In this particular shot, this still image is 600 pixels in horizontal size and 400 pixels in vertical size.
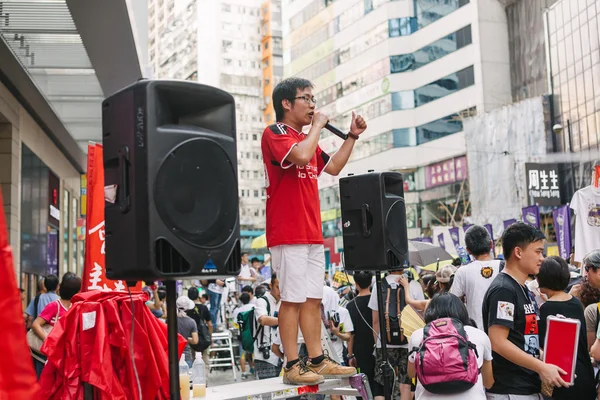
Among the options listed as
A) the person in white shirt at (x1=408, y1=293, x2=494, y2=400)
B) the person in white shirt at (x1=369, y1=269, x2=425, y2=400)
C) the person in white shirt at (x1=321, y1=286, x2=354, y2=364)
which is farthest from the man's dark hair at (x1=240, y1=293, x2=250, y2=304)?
the person in white shirt at (x1=408, y1=293, x2=494, y2=400)

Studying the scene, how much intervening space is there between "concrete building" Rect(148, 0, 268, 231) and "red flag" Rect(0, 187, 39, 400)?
94.4m

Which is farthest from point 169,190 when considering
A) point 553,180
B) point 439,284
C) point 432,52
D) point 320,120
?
point 432,52

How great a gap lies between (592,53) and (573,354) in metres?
32.9

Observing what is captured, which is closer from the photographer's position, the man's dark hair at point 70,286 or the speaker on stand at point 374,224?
the speaker on stand at point 374,224

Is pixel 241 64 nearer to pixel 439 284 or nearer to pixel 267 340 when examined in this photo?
pixel 267 340

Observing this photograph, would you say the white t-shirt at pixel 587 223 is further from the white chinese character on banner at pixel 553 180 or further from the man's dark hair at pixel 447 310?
the white chinese character on banner at pixel 553 180

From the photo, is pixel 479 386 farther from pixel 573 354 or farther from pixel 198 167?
pixel 198 167

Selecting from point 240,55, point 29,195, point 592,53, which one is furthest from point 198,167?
point 240,55

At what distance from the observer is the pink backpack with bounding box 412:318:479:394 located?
4246mm

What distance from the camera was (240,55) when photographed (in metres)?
100

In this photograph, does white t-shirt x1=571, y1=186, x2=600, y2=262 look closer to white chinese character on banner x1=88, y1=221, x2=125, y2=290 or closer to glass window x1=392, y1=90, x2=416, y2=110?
white chinese character on banner x1=88, y1=221, x2=125, y2=290

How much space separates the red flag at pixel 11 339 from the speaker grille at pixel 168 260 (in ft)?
4.95

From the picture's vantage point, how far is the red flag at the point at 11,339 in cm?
157

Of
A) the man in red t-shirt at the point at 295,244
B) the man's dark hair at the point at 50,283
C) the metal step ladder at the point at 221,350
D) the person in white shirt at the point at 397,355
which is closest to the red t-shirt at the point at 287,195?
the man in red t-shirt at the point at 295,244
